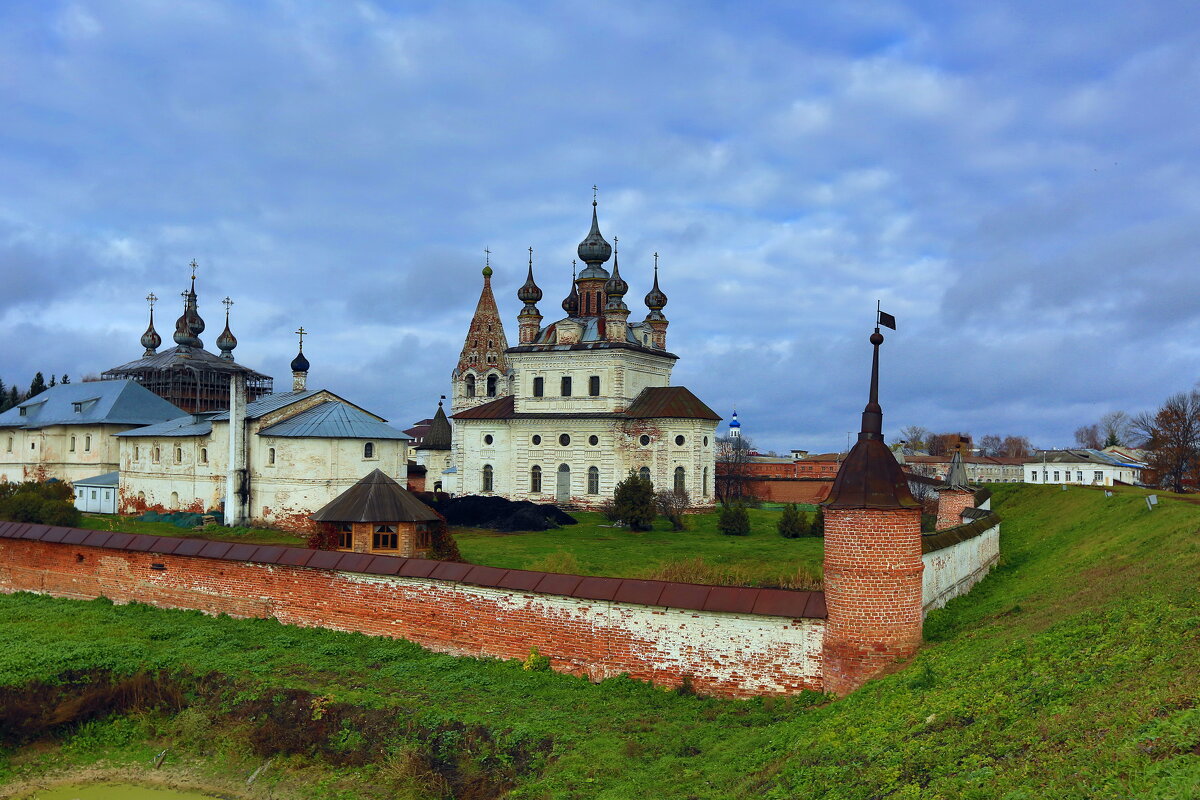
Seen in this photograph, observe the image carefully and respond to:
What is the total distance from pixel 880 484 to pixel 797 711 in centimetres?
272

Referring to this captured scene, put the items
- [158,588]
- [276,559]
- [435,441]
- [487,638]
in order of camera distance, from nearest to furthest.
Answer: [487,638] < [276,559] < [158,588] < [435,441]

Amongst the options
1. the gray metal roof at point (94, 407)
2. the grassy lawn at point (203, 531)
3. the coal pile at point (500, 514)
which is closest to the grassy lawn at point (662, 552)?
the coal pile at point (500, 514)

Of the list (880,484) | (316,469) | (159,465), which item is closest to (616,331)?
(316,469)

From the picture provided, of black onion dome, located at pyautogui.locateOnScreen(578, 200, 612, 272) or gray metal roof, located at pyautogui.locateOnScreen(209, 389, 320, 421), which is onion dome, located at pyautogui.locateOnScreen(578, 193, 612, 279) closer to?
black onion dome, located at pyautogui.locateOnScreen(578, 200, 612, 272)

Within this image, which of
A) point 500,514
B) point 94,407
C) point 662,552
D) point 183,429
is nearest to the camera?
point 662,552

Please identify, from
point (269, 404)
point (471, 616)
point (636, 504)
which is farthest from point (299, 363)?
point (471, 616)

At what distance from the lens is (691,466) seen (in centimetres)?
3731

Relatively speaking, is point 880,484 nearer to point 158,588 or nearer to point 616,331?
point 158,588

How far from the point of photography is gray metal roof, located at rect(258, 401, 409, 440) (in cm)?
2939

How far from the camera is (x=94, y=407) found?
132 ft

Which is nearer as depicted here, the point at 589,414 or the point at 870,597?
the point at 870,597

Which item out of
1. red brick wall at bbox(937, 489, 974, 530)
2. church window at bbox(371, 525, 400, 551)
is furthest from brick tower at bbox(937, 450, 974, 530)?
church window at bbox(371, 525, 400, 551)

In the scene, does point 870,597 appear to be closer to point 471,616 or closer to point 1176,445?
point 471,616

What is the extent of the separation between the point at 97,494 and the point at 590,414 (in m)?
20.6
